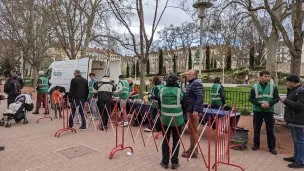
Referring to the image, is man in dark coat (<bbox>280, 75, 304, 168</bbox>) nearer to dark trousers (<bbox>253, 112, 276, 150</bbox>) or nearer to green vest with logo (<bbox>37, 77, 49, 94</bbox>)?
dark trousers (<bbox>253, 112, 276, 150</bbox>)

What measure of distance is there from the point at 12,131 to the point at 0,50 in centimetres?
3449

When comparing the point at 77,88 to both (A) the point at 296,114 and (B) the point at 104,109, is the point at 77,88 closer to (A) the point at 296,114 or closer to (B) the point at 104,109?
(B) the point at 104,109

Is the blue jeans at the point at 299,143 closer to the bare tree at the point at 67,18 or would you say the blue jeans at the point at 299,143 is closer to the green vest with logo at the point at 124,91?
the green vest with logo at the point at 124,91

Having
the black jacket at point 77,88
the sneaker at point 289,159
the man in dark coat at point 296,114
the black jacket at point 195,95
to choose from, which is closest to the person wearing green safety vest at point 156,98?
the black jacket at point 195,95

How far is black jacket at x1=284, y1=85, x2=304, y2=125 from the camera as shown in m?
4.30

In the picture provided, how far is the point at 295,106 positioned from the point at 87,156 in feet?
14.2

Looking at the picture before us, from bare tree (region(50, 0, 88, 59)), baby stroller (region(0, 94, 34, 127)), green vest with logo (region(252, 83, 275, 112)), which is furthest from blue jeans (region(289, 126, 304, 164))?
bare tree (region(50, 0, 88, 59))

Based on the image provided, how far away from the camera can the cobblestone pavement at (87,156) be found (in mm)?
4504

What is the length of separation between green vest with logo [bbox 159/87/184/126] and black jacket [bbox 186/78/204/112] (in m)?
0.47

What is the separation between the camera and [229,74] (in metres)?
34.9

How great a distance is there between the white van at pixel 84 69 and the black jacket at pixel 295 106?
9.23 metres

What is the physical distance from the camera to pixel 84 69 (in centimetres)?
1188

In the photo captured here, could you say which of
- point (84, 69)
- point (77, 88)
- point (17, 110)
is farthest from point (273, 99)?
point (84, 69)

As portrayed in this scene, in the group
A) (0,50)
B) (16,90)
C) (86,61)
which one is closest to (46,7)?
(86,61)
